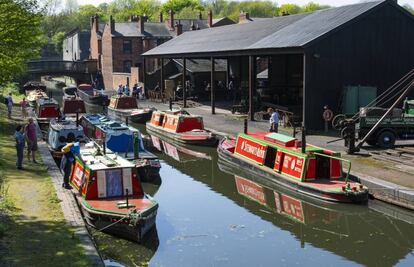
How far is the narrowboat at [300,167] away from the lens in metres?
18.1

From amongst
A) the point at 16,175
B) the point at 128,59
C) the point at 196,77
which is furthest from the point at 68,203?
the point at 128,59

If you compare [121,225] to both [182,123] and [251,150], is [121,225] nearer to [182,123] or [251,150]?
[251,150]

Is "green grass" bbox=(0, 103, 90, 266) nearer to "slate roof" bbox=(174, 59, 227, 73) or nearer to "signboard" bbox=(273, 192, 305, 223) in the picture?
"signboard" bbox=(273, 192, 305, 223)

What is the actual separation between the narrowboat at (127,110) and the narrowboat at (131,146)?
41.7ft

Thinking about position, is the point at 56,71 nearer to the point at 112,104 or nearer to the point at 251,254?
the point at 112,104

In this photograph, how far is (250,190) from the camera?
21422mm

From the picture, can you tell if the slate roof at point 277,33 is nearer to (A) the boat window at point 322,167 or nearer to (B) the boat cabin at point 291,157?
(B) the boat cabin at point 291,157

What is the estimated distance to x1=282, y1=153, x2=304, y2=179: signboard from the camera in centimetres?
1960

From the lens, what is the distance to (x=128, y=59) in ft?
235

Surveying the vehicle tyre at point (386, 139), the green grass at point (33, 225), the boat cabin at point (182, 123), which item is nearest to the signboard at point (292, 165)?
the vehicle tyre at point (386, 139)

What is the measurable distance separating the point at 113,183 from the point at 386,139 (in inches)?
524

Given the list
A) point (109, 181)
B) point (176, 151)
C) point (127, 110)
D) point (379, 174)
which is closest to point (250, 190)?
point (379, 174)

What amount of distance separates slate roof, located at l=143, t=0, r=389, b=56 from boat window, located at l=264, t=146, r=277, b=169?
25.9ft

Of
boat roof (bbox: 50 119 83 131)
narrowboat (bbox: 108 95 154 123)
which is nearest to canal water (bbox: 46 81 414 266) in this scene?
boat roof (bbox: 50 119 83 131)
